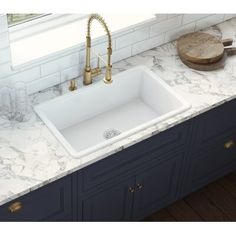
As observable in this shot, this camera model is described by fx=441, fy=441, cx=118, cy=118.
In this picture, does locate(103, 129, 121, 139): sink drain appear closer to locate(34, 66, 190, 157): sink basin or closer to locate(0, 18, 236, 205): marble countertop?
locate(34, 66, 190, 157): sink basin

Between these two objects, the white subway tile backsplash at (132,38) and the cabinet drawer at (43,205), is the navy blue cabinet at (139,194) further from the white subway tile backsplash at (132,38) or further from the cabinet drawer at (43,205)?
the white subway tile backsplash at (132,38)

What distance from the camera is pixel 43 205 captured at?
2283mm

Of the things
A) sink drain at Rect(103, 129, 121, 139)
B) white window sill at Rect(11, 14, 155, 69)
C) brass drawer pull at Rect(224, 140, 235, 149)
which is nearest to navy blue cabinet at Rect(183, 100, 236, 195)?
brass drawer pull at Rect(224, 140, 235, 149)

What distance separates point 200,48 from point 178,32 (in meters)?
0.24

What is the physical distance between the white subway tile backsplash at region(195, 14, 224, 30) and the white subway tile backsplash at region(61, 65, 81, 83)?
0.98 metres

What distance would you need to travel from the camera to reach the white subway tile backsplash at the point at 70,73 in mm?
2643

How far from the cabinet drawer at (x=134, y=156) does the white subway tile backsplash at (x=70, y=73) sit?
2.00ft

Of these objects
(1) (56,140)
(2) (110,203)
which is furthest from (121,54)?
(2) (110,203)

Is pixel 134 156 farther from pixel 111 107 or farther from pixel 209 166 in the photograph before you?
pixel 209 166

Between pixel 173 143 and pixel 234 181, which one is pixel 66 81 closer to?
pixel 173 143

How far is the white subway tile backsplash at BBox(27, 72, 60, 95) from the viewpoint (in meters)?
2.54

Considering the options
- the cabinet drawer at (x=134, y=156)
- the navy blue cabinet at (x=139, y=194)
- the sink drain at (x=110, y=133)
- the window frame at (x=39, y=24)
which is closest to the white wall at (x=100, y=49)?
the window frame at (x=39, y=24)

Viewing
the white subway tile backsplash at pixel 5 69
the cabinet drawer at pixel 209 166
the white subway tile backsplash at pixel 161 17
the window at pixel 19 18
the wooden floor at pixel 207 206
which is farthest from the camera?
the wooden floor at pixel 207 206
